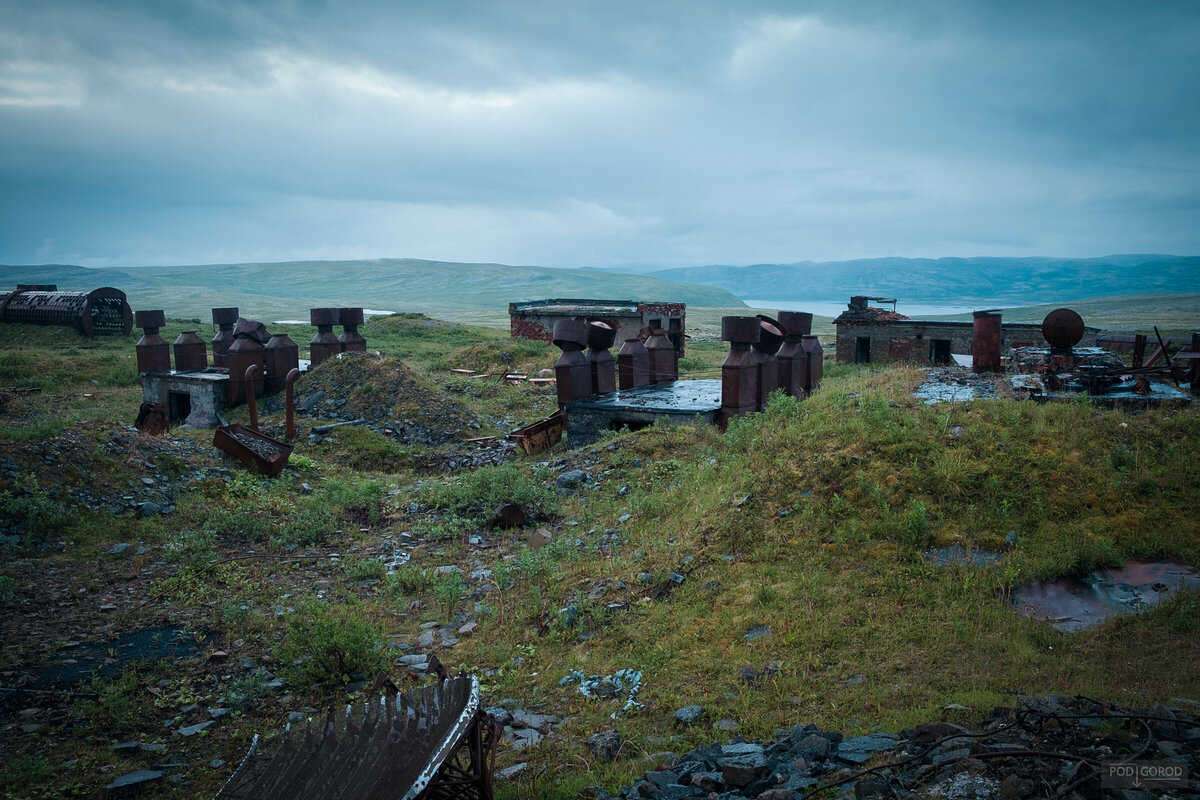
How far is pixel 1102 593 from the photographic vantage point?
5551mm

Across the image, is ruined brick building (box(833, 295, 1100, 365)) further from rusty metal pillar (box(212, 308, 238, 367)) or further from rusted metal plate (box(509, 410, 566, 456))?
rusty metal pillar (box(212, 308, 238, 367))

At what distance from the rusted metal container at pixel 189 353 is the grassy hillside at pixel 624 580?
7.42 metres

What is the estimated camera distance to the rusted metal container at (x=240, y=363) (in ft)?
53.5

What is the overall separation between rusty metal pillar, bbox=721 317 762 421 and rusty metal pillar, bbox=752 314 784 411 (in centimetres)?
25

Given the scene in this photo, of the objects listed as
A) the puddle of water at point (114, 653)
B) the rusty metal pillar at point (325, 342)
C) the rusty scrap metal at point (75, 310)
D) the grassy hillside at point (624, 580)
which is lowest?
the puddle of water at point (114, 653)

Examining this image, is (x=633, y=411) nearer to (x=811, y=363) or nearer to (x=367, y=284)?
(x=811, y=363)

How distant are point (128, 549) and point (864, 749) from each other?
27.2 ft

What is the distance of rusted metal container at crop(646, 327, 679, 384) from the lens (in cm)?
1537

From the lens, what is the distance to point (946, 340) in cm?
2728

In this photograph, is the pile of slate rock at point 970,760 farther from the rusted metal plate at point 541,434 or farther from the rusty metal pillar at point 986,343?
the rusty metal pillar at point 986,343

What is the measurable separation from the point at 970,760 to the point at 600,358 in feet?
36.1

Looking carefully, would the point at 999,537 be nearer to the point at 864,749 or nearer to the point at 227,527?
the point at 864,749

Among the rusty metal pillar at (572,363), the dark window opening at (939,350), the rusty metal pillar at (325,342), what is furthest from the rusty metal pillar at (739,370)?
the dark window opening at (939,350)

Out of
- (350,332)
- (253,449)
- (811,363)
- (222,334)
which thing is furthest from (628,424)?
(222,334)
